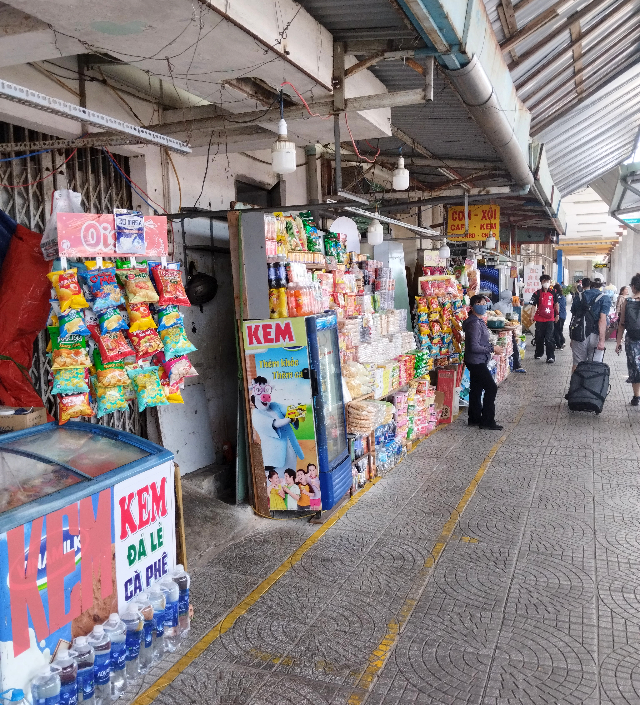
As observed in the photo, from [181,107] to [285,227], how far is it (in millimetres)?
1949

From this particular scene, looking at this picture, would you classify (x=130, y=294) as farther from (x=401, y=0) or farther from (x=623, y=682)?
(x=623, y=682)

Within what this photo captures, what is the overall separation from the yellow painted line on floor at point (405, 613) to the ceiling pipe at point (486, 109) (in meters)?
3.73

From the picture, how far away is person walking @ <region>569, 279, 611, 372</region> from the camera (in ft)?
33.3

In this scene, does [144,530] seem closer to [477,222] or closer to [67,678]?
[67,678]

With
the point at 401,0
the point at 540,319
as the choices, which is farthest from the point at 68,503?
the point at 540,319

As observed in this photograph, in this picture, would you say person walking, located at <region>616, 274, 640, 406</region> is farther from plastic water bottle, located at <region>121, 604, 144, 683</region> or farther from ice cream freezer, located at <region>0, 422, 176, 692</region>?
plastic water bottle, located at <region>121, 604, 144, 683</region>

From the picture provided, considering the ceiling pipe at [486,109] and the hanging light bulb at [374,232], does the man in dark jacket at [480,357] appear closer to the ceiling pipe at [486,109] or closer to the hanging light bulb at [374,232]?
the hanging light bulb at [374,232]

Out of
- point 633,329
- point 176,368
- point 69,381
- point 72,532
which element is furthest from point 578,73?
point 72,532

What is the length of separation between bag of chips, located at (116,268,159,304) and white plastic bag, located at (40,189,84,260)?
1.39ft

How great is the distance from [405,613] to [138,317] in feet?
8.58

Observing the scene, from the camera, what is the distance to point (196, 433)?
633 centimetres

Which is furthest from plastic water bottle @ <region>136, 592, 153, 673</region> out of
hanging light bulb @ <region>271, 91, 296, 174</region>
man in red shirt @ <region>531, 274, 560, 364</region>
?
man in red shirt @ <region>531, 274, 560, 364</region>

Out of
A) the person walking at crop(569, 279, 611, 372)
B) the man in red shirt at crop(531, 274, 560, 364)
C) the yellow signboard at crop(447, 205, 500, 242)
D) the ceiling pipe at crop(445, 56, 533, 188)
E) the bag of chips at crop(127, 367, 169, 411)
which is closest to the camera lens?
the bag of chips at crop(127, 367, 169, 411)

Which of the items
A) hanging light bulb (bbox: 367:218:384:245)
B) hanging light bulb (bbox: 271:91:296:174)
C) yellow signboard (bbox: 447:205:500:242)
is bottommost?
hanging light bulb (bbox: 367:218:384:245)
